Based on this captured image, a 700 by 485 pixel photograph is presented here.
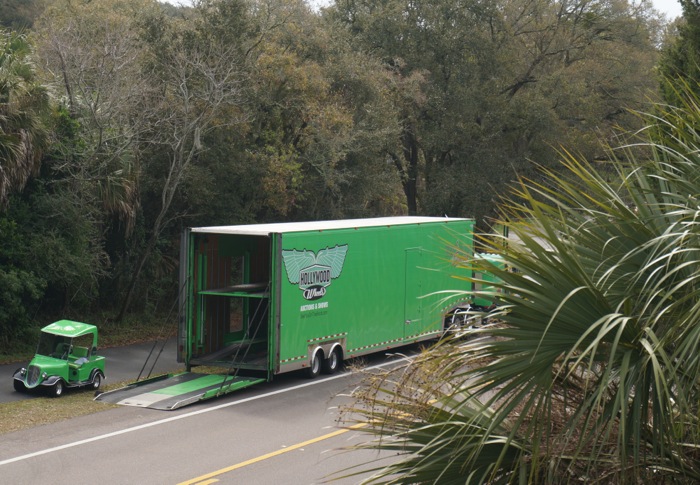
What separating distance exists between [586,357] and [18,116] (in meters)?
18.9

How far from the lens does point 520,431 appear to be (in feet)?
18.0

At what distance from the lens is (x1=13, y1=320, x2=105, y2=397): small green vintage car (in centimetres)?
1717

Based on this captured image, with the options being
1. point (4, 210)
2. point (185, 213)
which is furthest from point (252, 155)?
point (4, 210)

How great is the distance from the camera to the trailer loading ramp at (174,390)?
16859mm

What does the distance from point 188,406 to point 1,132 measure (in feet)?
27.2

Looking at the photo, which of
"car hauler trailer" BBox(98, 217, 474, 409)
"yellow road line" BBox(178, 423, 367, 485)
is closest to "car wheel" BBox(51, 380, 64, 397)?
"car hauler trailer" BBox(98, 217, 474, 409)

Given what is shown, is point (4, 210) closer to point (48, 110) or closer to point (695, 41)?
point (48, 110)

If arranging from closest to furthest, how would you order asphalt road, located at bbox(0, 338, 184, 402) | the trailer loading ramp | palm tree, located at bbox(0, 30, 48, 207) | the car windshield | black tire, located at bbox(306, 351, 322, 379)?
the trailer loading ramp < the car windshield < asphalt road, located at bbox(0, 338, 184, 402) < black tire, located at bbox(306, 351, 322, 379) < palm tree, located at bbox(0, 30, 48, 207)

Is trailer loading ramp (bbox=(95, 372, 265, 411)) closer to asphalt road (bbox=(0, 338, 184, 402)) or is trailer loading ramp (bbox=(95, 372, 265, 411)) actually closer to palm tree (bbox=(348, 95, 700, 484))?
asphalt road (bbox=(0, 338, 184, 402))

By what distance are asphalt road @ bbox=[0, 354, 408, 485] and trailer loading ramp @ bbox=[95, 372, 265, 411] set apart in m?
0.19

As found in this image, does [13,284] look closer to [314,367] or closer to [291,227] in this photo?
[291,227]

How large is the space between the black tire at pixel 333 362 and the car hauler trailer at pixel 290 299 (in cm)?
2

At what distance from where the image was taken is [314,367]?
1989 centimetres

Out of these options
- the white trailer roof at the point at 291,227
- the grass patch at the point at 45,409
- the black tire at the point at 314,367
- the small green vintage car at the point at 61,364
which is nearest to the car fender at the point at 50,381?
the small green vintage car at the point at 61,364
